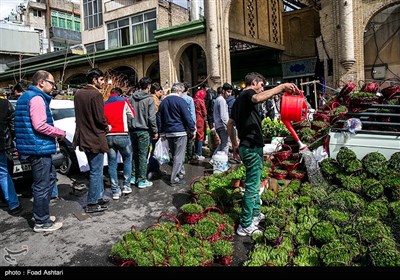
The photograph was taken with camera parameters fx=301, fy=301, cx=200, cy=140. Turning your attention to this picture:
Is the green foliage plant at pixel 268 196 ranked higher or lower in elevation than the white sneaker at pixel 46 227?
higher

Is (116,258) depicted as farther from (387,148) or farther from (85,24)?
(85,24)

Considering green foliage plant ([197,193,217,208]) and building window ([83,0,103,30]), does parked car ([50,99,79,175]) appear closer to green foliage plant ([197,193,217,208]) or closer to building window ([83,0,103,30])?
green foliage plant ([197,193,217,208])

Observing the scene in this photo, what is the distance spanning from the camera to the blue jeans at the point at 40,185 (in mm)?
4224

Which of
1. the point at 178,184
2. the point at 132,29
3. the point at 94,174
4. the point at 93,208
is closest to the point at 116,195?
the point at 93,208

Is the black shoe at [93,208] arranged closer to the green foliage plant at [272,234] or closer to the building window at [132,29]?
the green foliage plant at [272,234]

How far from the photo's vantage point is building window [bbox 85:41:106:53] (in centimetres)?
2460

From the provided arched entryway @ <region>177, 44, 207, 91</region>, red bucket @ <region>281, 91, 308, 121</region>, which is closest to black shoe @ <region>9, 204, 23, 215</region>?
red bucket @ <region>281, 91, 308, 121</region>

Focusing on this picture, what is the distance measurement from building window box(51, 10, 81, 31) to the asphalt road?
3922 centimetres

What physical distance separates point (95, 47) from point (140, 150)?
21.9 metres

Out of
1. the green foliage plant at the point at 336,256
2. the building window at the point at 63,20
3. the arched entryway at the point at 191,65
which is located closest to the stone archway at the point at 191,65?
the arched entryway at the point at 191,65

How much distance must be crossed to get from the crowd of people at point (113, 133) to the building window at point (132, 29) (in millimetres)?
15850

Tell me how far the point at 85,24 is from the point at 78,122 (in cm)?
2430

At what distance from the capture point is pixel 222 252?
132 inches

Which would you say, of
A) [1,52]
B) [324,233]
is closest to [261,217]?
[324,233]
